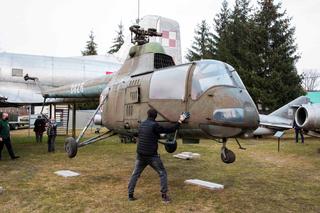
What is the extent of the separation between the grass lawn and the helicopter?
1.02 metres

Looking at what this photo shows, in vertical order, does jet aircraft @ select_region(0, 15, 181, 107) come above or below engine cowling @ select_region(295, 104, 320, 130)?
above

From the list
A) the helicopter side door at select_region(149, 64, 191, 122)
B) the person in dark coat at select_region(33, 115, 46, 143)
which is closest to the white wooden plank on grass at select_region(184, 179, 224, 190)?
the helicopter side door at select_region(149, 64, 191, 122)

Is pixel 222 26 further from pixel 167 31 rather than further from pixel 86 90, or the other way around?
pixel 86 90

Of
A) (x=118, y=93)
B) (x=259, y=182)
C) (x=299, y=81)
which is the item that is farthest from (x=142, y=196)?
(x=299, y=81)

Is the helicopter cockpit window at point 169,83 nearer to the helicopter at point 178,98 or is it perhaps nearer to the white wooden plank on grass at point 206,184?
the helicopter at point 178,98

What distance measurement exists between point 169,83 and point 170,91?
171 millimetres

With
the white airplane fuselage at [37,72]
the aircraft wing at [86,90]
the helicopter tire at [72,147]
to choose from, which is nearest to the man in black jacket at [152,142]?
the helicopter tire at [72,147]

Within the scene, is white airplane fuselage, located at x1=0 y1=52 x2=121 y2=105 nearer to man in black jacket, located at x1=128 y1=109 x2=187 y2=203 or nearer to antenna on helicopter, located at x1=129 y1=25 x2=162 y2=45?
antenna on helicopter, located at x1=129 y1=25 x2=162 y2=45

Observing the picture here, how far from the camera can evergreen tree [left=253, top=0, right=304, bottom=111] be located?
2433cm

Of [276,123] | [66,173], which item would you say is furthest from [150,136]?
[276,123]

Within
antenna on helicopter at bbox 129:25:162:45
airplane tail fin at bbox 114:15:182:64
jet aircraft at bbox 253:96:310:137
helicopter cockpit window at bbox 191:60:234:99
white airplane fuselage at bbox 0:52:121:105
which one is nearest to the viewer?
helicopter cockpit window at bbox 191:60:234:99

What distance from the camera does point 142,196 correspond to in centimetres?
667

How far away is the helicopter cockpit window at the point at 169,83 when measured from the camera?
245 inches

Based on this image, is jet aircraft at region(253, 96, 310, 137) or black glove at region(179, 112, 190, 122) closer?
black glove at region(179, 112, 190, 122)
